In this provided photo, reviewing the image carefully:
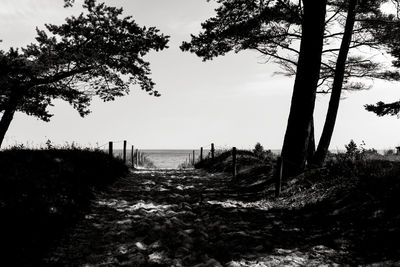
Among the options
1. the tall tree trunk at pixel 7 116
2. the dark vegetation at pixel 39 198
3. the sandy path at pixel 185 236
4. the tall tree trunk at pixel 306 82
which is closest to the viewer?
the dark vegetation at pixel 39 198

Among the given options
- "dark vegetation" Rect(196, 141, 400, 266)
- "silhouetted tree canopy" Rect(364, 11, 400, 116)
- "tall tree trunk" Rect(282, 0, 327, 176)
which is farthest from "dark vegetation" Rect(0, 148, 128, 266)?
"silhouetted tree canopy" Rect(364, 11, 400, 116)

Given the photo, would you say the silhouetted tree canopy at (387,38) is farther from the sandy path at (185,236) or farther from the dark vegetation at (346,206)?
the sandy path at (185,236)

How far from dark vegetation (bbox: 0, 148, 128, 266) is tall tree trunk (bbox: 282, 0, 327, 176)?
5.26 meters

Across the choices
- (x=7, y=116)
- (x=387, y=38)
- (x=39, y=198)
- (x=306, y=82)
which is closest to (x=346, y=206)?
(x=306, y=82)

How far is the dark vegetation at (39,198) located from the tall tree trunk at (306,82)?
5.26 meters

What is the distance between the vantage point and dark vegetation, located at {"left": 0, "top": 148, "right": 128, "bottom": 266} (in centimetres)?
442

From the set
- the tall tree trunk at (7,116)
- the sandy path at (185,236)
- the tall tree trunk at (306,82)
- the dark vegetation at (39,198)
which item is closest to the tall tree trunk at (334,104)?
the tall tree trunk at (306,82)

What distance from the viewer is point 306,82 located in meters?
9.90

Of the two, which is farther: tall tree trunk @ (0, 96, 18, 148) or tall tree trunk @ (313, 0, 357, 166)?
tall tree trunk @ (0, 96, 18, 148)

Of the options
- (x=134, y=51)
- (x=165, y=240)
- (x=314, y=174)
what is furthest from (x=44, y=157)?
(x=134, y=51)

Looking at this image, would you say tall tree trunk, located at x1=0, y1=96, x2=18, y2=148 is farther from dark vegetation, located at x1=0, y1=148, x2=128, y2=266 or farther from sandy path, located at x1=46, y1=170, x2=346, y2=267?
sandy path, located at x1=46, y1=170, x2=346, y2=267

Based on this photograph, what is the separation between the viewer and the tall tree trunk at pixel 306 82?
984 centimetres

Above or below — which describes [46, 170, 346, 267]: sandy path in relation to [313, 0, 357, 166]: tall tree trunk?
below

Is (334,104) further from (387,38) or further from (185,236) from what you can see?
(185,236)
